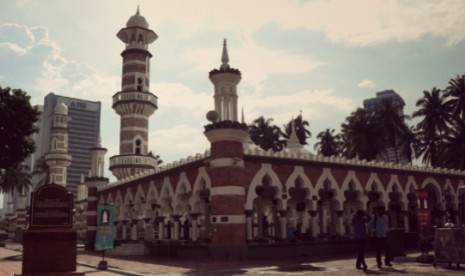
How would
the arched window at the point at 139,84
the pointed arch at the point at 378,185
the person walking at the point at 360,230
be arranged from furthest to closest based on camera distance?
the arched window at the point at 139,84, the pointed arch at the point at 378,185, the person walking at the point at 360,230

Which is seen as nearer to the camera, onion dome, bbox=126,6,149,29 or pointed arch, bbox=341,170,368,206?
pointed arch, bbox=341,170,368,206

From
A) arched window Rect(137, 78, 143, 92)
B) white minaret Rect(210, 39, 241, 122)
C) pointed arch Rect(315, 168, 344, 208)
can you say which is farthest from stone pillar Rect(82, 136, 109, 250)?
pointed arch Rect(315, 168, 344, 208)

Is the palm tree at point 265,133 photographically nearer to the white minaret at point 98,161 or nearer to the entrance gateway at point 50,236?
the white minaret at point 98,161

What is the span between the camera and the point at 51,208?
Answer: 38.1 feet

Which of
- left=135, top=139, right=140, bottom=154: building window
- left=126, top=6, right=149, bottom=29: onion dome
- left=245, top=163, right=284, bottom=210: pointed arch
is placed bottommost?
left=245, top=163, right=284, bottom=210: pointed arch

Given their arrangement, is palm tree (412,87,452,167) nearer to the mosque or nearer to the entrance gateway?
the mosque

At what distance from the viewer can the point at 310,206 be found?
2384cm

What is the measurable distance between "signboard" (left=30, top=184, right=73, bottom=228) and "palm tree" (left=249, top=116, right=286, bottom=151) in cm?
5705

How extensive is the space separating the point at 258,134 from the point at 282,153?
46.0m

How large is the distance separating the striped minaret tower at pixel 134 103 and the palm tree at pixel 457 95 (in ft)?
109

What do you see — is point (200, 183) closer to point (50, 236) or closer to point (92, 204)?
point (50, 236)

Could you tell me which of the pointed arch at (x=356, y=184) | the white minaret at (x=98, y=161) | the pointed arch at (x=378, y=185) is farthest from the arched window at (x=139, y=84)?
the pointed arch at (x=378, y=185)

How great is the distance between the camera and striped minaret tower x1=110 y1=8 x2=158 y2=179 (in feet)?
135

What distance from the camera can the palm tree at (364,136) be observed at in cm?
5153
